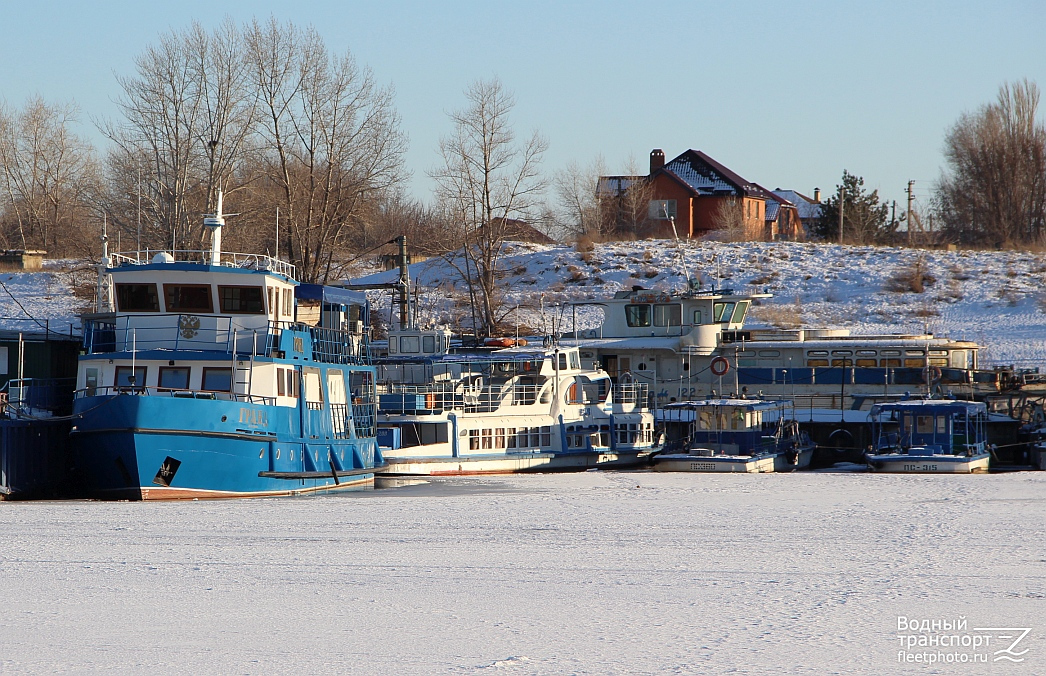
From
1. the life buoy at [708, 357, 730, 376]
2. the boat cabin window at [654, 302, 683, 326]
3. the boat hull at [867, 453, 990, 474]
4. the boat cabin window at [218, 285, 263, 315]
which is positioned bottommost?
the boat hull at [867, 453, 990, 474]

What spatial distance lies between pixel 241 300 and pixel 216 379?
2030 mm

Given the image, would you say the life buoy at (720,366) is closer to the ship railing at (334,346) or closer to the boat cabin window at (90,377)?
the ship railing at (334,346)

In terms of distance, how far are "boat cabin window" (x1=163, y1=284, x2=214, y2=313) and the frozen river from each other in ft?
20.2

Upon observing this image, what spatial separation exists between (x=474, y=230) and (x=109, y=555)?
40381 mm

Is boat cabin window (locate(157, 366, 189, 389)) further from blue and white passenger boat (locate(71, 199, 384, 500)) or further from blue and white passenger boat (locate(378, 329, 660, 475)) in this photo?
blue and white passenger boat (locate(378, 329, 660, 475))

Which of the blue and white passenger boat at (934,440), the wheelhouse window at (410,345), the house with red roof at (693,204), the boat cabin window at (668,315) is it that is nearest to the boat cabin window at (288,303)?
the wheelhouse window at (410,345)

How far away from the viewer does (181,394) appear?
2466 centimetres

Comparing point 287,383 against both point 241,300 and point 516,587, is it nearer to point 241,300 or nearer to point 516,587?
point 241,300

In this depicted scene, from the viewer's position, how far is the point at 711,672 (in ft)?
31.2

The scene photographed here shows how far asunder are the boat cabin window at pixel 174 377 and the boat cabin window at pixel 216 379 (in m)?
0.40

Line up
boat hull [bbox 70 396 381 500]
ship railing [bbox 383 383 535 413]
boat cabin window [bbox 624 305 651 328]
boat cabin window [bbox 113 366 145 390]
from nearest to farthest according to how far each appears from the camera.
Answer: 1. boat hull [bbox 70 396 381 500]
2. boat cabin window [bbox 113 366 145 390]
3. ship railing [bbox 383 383 535 413]
4. boat cabin window [bbox 624 305 651 328]

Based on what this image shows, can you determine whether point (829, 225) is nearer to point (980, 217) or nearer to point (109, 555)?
point (980, 217)

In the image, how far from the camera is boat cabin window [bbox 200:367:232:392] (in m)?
25.1

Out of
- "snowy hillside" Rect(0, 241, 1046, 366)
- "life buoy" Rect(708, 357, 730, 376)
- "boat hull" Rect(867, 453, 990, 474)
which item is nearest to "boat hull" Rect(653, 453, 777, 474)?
"boat hull" Rect(867, 453, 990, 474)
